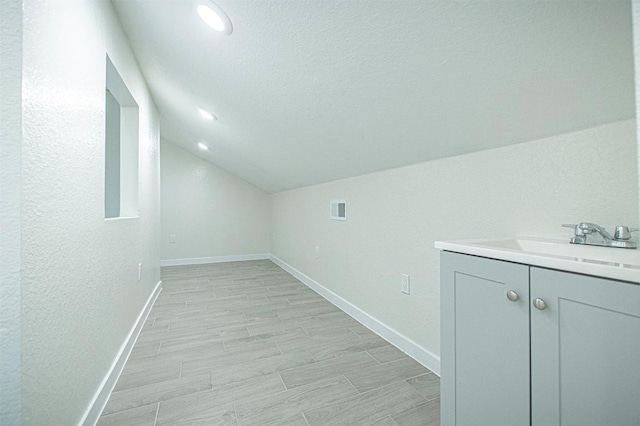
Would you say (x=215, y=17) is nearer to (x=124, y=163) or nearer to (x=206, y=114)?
(x=124, y=163)

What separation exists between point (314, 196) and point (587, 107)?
270cm

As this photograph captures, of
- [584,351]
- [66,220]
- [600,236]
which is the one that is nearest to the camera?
[584,351]

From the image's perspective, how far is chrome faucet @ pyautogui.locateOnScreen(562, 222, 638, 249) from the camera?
855mm

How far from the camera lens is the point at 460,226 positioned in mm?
1530

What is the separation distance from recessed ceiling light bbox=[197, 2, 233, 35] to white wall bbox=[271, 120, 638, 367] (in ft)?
4.45

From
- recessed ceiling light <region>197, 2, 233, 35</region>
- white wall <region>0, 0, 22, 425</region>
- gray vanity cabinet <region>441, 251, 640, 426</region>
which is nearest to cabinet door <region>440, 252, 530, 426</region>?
gray vanity cabinet <region>441, 251, 640, 426</region>

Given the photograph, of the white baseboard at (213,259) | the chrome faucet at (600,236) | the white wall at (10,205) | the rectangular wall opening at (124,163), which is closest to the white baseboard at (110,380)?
the white wall at (10,205)

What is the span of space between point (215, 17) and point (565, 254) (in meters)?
1.83

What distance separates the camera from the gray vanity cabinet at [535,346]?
63 cm

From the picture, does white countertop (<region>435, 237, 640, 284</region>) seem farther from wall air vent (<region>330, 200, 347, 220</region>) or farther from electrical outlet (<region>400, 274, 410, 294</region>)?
wall air vent (<region>330, 200, 347, 220</region>)

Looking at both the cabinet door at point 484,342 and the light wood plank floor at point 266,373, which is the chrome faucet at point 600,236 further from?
the light wood plank floor at point 266,373

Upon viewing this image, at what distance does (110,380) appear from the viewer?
4.83ft

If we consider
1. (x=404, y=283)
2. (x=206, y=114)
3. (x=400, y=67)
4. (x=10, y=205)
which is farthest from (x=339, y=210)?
(x=10, y=205)

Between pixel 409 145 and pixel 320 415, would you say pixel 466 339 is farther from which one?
pixel 409 145
